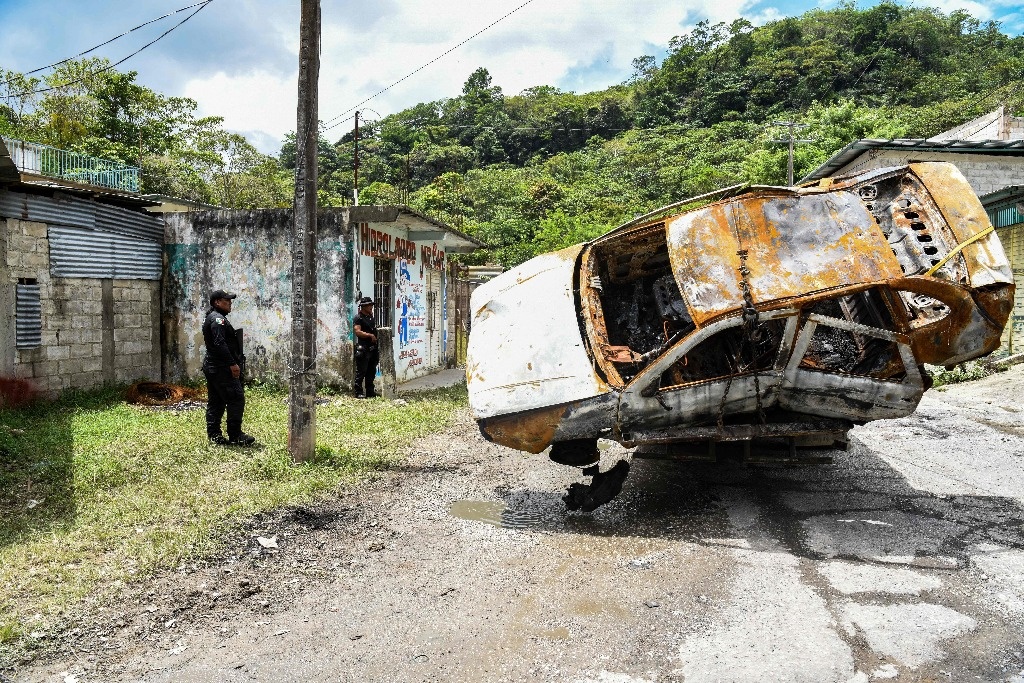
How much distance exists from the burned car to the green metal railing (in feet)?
64.1

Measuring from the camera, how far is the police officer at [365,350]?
11.4m

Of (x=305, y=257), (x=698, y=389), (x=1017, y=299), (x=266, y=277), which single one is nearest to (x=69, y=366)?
(x=266, y=277)

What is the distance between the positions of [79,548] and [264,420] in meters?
4.36

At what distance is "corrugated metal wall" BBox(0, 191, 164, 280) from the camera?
982cm

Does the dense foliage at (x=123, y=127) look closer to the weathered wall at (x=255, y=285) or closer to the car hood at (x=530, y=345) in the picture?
the weathered wall at (x=255, y=285)

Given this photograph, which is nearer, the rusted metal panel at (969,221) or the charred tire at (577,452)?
the rusted metal panel at (969,221)

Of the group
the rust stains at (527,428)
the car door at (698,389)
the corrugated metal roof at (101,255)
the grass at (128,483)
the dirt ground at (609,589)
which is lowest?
the dirt ground at (609,589)

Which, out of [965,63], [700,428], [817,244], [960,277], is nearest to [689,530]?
[700,428]

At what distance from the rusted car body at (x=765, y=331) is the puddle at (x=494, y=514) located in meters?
0.56

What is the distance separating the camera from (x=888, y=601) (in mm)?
4008

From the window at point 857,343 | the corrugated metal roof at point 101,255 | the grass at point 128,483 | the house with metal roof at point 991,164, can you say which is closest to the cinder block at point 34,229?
the corrugated metal roof at point 101,255

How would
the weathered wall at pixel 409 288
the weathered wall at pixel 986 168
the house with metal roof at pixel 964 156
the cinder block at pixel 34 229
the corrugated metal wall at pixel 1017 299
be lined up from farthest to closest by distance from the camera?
the weathered wall at pixel 986 168, the house with metal roof at pixel 964 156, the corrugated metal wall at pixel 1017 299, the weathered wall at pixel 409 288, the cinder block at pixel 34 229

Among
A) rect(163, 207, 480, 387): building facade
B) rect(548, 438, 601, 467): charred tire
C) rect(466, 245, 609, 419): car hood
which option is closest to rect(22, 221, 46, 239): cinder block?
rect(163, 207, 480, 387): building facade

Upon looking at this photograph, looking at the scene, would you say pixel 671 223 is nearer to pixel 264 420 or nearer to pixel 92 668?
pixel 92 668
